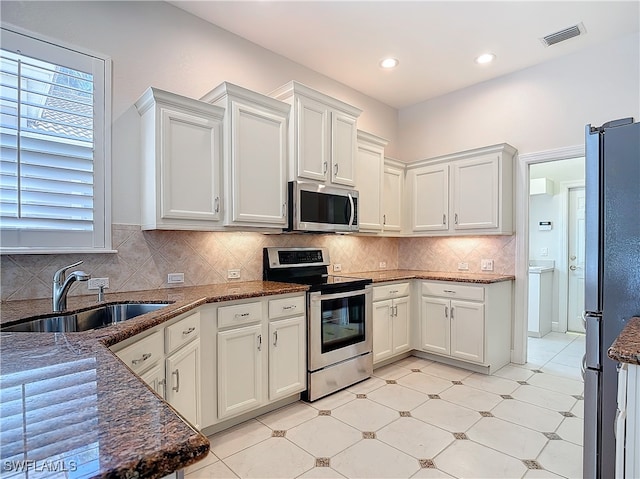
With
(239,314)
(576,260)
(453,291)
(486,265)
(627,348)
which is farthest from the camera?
(576,260)

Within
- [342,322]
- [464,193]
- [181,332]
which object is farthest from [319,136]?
[181,332]

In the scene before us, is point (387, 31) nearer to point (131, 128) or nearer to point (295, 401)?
point (131, 128)

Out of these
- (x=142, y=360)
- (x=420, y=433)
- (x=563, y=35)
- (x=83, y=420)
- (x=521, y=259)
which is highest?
(x=563, y=35)

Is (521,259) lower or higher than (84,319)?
higher

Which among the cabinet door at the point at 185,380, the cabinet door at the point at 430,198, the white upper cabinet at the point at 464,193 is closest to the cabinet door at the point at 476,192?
the white upper cabinet at the point at 464,193

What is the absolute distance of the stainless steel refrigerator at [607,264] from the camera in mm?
1607

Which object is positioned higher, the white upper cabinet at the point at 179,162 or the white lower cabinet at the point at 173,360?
the white upper cabinet at the point at 179,162

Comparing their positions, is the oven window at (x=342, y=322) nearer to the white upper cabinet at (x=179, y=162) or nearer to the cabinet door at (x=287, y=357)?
the cabinet door at (x=287, y=357)

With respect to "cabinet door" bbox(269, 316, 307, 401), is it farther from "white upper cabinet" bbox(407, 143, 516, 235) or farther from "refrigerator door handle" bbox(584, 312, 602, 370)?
"white upper cabinet" bbox(407, 143, 516, 235)

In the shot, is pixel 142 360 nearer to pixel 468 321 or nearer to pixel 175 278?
pixel 175 278

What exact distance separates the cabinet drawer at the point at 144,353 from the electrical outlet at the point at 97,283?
31.6 inches

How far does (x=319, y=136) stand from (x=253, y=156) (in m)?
0.68

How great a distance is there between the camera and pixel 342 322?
10.00ft

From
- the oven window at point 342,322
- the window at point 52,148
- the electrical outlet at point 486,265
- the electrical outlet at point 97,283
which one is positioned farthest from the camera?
the electrical outlet at point 486,265
